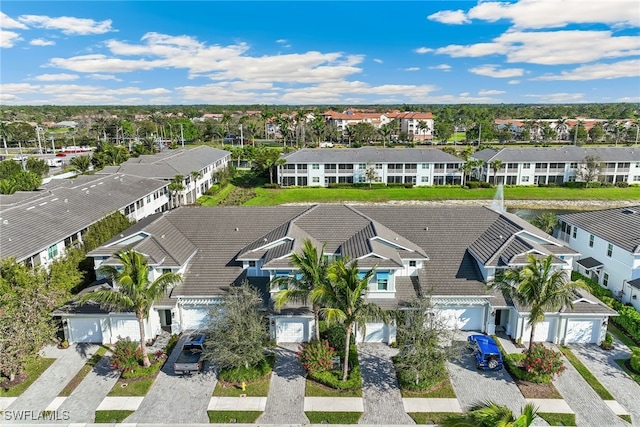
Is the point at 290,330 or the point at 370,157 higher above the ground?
the point at 370,157

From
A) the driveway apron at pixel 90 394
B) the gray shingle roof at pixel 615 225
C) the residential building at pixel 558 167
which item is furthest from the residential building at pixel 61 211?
the residential building at pixel 558 167

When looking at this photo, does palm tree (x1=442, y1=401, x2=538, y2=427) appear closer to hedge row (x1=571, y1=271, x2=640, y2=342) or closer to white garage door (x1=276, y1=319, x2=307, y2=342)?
white garage door (x1=276, y1=319, x2=307, y2=342)

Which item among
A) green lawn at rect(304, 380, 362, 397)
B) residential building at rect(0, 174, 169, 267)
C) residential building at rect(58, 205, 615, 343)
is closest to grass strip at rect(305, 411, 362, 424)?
green lawn at rect(304, 380, 362, 397)

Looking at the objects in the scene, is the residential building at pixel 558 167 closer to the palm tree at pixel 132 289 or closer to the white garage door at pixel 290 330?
the white garage door at pixel 290 330

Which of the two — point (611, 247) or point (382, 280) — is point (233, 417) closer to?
point (382, 280)

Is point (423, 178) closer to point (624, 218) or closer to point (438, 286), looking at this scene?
point (624, 218)

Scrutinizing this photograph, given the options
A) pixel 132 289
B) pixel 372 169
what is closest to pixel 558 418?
pixel 132 289
